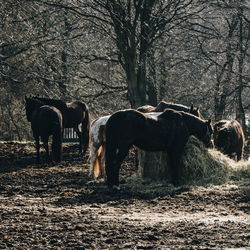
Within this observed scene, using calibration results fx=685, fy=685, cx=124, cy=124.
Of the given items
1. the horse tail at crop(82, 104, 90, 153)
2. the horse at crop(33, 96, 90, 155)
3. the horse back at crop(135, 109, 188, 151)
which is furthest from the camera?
the horse tail at crop(82, 104, 90, 153)

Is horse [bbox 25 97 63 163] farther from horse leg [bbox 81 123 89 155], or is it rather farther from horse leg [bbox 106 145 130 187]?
horse leg [bbox 106 145 130 187]

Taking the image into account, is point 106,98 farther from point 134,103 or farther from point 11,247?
point 11,247

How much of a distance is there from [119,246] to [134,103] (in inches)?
502

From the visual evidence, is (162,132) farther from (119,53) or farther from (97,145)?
(119,53)

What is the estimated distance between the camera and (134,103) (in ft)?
66.6

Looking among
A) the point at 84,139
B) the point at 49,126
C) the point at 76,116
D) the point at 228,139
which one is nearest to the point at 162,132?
the point at 228,139

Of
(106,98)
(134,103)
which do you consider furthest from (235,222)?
(106,98)

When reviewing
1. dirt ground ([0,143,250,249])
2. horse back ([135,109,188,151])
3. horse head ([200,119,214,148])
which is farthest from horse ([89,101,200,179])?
horse head ([200,119,214,148])

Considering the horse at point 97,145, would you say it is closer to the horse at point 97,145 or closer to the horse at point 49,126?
the horse at point 97,145

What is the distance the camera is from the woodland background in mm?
19641

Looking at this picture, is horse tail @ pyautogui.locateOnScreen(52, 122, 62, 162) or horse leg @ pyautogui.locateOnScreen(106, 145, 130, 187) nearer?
horse leg @ pyautogui.locateOnScreen(106, 145, 130, 187)

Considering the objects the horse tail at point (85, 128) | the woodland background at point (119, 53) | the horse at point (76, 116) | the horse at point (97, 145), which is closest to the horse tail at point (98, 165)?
the horse at point (97, 145)

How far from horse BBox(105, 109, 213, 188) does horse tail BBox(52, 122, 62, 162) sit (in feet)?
14.8

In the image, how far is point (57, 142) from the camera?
1802 cm
